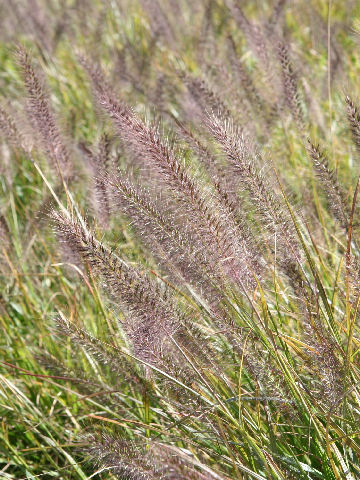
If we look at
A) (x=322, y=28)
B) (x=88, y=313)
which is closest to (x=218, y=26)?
(x=322, y=28)

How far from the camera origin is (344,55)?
4.36 metres

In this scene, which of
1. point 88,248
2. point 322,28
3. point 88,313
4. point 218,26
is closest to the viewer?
point 88,248

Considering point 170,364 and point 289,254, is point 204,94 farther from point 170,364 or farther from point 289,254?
point 170,364

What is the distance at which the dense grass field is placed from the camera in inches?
71.1

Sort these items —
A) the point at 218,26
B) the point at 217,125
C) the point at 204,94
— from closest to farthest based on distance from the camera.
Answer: the point at 217,125 → the point at 204,94 → the point at 218,26

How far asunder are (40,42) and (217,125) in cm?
355

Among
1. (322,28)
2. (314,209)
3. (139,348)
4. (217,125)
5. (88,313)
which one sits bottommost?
(88,313)

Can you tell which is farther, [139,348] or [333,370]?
[139,348]

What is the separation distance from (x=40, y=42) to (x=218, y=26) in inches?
61.4

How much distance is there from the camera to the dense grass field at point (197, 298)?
5.92ft

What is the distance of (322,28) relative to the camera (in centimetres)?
424

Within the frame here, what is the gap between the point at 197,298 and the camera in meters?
2.08

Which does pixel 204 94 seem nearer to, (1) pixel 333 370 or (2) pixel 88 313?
(2) pixel 88 313

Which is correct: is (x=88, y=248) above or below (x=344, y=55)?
above
